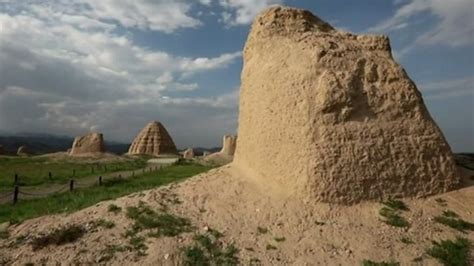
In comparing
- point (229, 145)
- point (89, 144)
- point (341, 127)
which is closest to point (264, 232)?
point (341, 127)

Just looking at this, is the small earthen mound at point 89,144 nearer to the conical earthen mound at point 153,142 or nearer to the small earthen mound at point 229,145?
the conical earthen mound at point 153,142

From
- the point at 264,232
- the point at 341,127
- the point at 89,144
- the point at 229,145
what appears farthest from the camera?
the point at 229,145

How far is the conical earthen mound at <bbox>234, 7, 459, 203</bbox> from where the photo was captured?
9.10m

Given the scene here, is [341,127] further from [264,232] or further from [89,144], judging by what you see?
[89,144]

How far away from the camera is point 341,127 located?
941cm

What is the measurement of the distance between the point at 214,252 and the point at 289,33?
602 centimetres

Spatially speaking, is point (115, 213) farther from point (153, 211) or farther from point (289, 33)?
point (289, 33)

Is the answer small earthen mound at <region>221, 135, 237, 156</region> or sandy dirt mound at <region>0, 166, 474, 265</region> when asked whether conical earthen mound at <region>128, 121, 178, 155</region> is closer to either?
small earthen mound at <region>221, 135, 237, 156</region>

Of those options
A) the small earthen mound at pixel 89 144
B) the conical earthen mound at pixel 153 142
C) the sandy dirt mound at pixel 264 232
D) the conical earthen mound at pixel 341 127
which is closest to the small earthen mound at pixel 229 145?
the conical earthen mound at pixel 153 142

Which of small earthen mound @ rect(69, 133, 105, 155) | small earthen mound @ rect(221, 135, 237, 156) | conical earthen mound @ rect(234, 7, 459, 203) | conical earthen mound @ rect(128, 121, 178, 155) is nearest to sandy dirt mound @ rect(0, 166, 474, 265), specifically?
conical earthen mound @ rect(234, 7, 459, 203)

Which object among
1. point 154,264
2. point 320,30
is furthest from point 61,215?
point 320,30

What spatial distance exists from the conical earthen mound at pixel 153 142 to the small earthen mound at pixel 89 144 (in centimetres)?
688

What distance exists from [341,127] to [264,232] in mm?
2818

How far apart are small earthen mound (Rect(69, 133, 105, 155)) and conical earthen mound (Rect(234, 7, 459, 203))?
3649 cm
